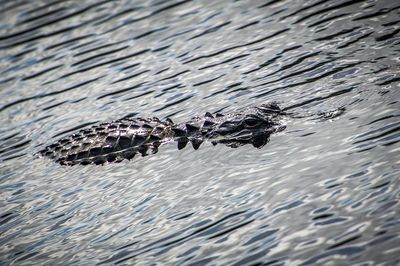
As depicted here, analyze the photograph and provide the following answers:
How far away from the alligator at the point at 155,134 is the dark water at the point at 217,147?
0.33 metres

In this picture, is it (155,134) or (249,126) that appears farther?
(155,134)

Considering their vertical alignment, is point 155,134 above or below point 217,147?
above

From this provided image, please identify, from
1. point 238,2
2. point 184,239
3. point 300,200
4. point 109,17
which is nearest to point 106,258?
point 184,239

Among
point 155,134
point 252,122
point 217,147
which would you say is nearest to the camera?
point 217,147

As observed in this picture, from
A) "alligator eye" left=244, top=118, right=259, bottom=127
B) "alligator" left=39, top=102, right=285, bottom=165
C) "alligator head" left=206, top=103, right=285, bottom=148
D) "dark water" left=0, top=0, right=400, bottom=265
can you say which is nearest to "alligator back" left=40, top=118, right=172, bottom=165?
"alligator" left=39, top=102, right=285, bottom=165

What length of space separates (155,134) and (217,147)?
62.7 inches

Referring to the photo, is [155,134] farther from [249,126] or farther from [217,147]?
[249,126]

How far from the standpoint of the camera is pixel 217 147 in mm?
11219

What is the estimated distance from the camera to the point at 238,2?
19.4 meters

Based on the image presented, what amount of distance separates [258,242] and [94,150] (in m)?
5.28

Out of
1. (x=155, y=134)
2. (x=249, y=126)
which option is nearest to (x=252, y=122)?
(x=249, y=126)

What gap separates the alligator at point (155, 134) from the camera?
37.2 feet

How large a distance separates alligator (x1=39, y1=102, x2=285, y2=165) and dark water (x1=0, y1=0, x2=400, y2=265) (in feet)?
1.07

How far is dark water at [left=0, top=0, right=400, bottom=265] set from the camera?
807 centimetres
